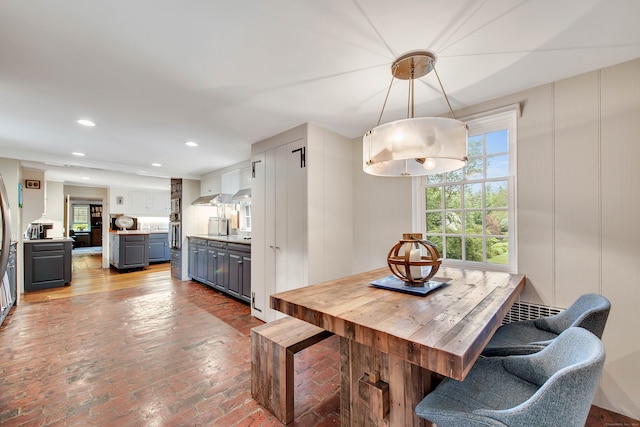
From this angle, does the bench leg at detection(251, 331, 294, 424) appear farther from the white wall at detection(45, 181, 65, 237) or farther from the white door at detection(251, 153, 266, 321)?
the white wall at detection(45, 181, 65, 237)

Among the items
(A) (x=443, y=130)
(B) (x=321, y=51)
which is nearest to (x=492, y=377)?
(A) (x=443, y=130)

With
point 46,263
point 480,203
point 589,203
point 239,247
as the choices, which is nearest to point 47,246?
point 46,263

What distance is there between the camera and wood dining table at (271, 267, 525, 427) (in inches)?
38.6

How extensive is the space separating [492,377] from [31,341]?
13.7 ft

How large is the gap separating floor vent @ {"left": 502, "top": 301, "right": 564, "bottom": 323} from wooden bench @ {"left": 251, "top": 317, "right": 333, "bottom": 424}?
158 cm

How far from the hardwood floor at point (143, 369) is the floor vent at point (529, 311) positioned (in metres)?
0.64

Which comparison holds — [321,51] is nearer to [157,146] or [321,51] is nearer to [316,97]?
[316,97]

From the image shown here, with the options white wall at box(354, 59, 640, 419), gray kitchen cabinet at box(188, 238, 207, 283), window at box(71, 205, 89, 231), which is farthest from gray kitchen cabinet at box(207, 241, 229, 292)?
window at box(71, 205, 89, 231)

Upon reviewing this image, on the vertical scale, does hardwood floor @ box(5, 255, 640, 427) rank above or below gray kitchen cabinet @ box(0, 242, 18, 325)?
below

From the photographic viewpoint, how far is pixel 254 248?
359 centimetres

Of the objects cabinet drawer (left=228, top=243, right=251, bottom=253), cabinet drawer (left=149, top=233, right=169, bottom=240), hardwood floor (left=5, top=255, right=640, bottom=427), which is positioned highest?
cabinet drawer (left=228, top=243, right=251, bottom=253)

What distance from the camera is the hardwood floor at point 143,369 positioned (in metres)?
1.76

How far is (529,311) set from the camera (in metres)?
2.13

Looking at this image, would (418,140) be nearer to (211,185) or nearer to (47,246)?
(211,185)
